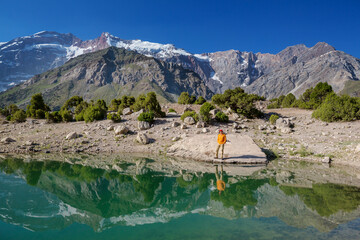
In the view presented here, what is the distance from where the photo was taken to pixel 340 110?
28.4 meters

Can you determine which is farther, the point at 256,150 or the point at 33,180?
the point at 256,150

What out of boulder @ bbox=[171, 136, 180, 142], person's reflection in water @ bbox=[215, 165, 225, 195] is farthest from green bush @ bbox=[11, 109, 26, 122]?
person's reflection in water @ bbox=[215, 165, 225, 195]

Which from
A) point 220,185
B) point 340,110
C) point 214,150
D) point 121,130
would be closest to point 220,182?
point 220,185

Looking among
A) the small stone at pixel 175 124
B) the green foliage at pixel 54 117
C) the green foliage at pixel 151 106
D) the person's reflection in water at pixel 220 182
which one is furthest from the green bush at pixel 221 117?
the green foliage at pixel 54 117

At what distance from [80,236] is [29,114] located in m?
42.2

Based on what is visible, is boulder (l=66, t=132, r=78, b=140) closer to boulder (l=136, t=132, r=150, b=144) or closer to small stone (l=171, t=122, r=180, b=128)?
boulder (l=136, t=132, r=150, b=144)

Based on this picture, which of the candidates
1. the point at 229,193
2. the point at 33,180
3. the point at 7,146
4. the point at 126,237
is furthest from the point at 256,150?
the point at 7,146

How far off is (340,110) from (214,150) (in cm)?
2104

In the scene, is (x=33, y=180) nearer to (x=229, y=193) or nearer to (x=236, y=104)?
(x=229, y=193)

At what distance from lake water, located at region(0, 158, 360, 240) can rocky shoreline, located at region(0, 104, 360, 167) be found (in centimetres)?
797

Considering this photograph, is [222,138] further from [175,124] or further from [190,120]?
[175,124]

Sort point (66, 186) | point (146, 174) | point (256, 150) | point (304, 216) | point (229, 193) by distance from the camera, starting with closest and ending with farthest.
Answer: point (304, 216), point (229, 193), point (66, 186), point (146, 174), point (256, 150)

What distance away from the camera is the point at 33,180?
1435 centimetres

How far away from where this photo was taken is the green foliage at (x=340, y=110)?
1089 inches
